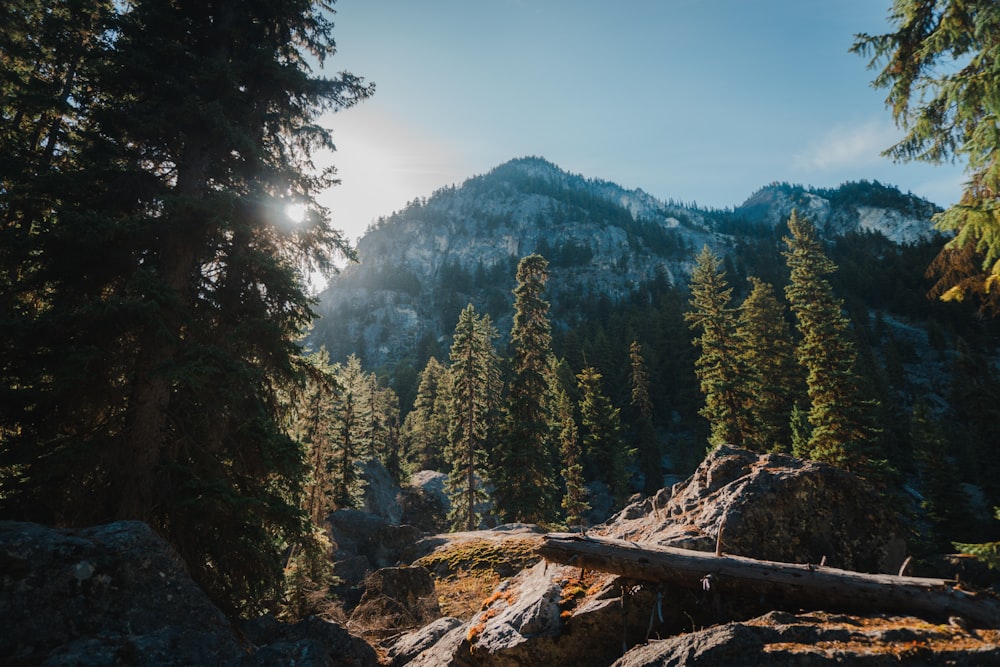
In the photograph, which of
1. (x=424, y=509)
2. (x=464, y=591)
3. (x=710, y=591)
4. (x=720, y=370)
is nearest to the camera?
(x=710, y=591)

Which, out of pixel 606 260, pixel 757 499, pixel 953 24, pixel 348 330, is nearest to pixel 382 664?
pixel 757 499

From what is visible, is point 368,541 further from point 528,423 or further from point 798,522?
point 798,522

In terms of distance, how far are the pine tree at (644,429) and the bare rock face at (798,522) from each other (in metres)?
44.6

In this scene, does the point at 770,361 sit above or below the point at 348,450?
above

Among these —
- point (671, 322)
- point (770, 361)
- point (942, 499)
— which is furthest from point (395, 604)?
point (671, 322)

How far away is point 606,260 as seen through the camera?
188m

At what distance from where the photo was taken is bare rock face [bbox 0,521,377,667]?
14.3 ft

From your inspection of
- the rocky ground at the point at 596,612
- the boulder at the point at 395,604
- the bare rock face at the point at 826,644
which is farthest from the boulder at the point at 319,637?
the bare rock face at the point at 826,644

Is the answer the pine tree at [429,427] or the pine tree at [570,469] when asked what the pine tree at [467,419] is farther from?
the pine tree at [429,427]

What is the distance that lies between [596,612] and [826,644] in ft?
9.12

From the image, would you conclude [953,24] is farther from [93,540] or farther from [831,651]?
[93,540]

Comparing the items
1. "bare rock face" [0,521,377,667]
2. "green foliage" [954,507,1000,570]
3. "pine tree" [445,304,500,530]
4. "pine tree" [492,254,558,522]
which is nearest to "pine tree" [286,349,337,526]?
"pine tree" [445,304,500,530]

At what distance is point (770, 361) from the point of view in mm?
36750

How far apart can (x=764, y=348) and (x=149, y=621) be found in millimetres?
41246
